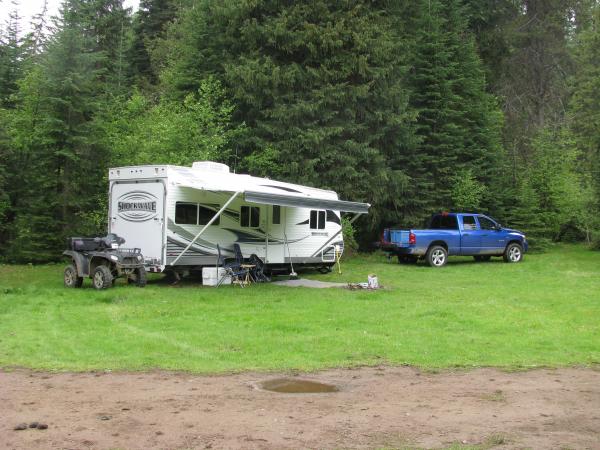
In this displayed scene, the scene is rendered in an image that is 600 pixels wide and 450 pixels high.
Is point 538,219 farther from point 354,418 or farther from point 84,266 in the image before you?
point 354,418

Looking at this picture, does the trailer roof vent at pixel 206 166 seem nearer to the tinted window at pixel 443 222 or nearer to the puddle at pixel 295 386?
the tinted window at pixel 443 222

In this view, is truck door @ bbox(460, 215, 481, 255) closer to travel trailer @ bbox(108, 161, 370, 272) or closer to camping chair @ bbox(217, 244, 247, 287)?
travel trailer @ bbox(108, 161, 370, 272)

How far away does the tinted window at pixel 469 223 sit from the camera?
2203 cm

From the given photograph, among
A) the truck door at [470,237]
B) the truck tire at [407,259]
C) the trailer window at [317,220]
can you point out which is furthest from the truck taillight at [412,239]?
the trailer window at [317,220]

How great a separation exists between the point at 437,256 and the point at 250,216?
7.58m

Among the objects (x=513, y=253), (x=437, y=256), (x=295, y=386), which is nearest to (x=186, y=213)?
(x=295, y=386)

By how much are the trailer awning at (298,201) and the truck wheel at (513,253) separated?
24.6ft

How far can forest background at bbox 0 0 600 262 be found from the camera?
2114cm

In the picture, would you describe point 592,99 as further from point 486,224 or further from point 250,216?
point 250,216

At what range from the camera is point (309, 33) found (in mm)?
22438

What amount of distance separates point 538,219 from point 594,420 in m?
24.1

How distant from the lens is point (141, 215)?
1510 cm

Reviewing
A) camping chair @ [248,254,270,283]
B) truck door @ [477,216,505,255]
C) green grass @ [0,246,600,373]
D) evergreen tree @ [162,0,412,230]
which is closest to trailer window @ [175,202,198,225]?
green grass @ [0,246,600,373]

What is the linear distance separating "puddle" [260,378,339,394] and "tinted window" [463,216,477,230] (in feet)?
52.8
